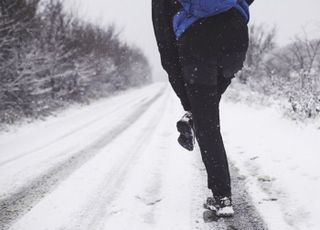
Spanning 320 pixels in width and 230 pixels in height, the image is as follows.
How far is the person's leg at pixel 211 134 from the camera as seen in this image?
1990 mm

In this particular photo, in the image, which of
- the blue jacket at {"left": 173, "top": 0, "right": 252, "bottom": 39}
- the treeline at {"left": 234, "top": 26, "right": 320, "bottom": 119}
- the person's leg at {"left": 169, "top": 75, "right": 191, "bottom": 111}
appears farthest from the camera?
the treeline at {"left": 234, "top": 26, "right": 320, "bottom": 119}

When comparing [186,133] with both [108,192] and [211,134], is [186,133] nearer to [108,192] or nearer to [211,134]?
[211,134]

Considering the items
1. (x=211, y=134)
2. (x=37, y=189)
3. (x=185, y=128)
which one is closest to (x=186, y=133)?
(x=185, y=128)

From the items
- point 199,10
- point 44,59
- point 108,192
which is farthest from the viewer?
point 44,59

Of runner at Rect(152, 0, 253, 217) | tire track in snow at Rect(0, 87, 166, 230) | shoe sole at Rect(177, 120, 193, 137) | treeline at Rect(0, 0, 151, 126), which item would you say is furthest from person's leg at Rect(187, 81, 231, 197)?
treeline at Rect(0, 0, 151, 126)

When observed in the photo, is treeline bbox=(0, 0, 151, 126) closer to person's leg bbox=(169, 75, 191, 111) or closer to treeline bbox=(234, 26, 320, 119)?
treeline bbox=(234, 26, 320, 119)

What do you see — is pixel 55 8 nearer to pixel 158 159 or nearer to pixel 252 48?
pixel 252 48

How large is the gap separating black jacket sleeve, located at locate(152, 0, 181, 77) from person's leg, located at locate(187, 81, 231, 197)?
0.25 m

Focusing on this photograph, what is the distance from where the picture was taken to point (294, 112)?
5.24 meters

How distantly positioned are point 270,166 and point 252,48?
56.5 feet

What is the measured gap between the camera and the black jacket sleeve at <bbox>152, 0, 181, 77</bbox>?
2061 millimetres

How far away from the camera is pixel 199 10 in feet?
6.05

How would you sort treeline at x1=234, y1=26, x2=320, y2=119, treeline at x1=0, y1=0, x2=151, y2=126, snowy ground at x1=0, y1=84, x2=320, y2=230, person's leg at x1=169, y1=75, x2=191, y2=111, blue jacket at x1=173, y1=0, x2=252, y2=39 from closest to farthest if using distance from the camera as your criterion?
blue jacket at x1=173, y1=0, x2=252, y2=39
snowy ground at x1=0, y1=84, x2=320, y2=230
person's leg at x1=169, y1=75, x2=191, y2=111
treeline at x1=234, y1=26, x2=320, y2=119
treeline at x1=0, y1=0, x2=151, y2=126

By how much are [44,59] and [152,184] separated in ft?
35.6
